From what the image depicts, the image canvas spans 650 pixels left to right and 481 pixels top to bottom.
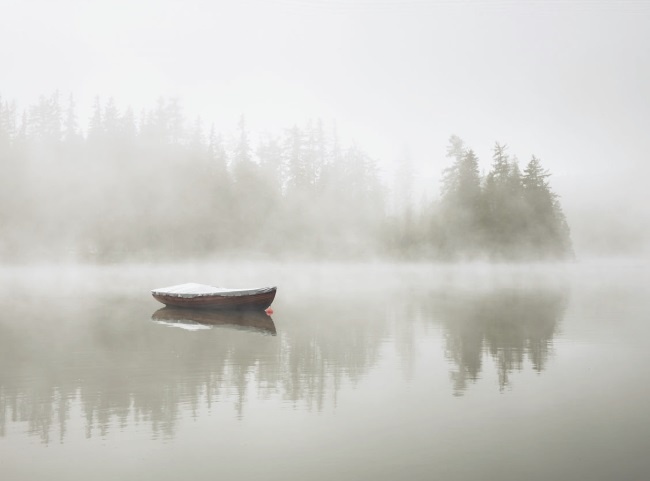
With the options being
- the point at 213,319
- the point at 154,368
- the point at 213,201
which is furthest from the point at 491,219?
the point at 154,368

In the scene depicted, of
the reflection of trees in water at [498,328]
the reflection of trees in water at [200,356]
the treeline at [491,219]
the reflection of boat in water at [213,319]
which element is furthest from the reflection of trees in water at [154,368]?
the treeline at [491,219]

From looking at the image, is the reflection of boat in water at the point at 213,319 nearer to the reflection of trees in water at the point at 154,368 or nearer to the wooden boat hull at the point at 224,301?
the wooden boat hull at the point at 224,301

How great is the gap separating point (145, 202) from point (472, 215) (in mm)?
50708

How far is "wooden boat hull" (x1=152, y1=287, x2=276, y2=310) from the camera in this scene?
3014 cm

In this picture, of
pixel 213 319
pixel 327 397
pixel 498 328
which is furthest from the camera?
pixel 213 319

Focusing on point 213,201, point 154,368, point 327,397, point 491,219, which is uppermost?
point 213,201

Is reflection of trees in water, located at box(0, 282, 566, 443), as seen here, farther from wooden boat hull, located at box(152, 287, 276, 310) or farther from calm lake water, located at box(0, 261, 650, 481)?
wooden boat hull, located at box(152, 287, 276, 310)

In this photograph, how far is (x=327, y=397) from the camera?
1392 centimetres

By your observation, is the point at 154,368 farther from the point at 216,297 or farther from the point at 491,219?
the point at 491,219

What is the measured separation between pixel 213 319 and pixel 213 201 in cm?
6251

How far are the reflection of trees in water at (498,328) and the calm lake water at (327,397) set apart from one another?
5.6 inches

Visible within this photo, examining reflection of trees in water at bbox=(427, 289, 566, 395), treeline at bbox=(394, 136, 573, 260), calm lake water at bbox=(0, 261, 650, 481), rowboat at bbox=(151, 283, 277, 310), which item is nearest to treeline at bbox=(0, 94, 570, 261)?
treeline at bbox=(394, 136, 573, 260)

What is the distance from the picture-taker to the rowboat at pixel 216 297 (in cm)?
3009

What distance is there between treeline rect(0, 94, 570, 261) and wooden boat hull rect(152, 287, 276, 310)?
176 feet
